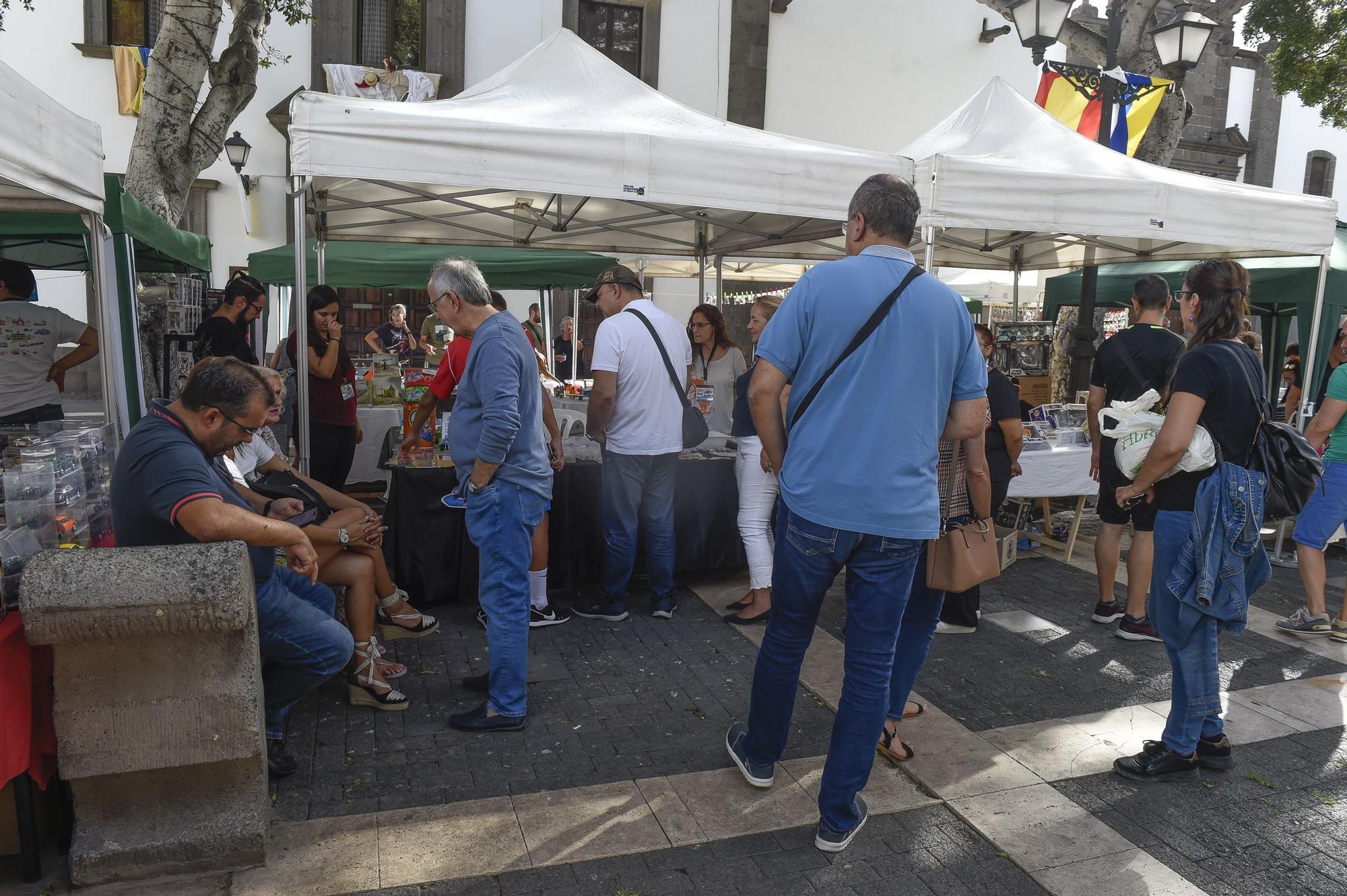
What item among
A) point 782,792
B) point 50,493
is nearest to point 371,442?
point 50,493

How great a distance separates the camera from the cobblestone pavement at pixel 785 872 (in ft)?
8.54

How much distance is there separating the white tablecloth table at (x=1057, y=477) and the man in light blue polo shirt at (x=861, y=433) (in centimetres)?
364

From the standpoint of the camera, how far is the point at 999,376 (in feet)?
15.2

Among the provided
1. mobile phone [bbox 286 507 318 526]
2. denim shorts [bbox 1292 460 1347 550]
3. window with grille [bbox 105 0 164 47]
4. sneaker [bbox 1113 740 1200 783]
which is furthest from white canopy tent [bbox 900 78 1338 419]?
window with grille [bbox 105 0 164 47]

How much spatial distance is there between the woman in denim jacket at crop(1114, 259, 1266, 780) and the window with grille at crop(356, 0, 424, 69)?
14.7 meters

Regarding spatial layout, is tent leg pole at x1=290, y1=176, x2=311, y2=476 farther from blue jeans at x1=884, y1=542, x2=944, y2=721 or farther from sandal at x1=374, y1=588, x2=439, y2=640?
blue jeans at x1=884, y1=542, x2=944, y2=721

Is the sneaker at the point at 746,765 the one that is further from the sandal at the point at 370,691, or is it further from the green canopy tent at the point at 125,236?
the green canopy tent at the point at 125,236

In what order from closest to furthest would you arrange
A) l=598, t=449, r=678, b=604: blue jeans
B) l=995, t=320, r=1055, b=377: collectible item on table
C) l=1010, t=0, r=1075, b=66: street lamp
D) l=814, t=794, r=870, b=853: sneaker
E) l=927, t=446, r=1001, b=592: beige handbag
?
1. l=814, t=794, r=870, b=853: sneaker
2. l=927, t=446, r=1001, b=592: beige handbag
3. l=598, t=449, r=678, b=604: blue jeans
4. l=1010, t=0, r=1075, b=66: street lamp
5. l=995, t=320, r=1055, b=377: collectible item on table

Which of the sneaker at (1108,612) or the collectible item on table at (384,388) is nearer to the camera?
the sneaker at (1108,612)

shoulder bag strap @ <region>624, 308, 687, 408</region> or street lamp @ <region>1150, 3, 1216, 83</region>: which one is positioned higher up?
street lamp @ <region>1150, 3, 1216, 83</region>

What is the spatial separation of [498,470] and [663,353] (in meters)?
1.57

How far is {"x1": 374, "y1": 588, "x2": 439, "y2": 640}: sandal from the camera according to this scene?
454cm

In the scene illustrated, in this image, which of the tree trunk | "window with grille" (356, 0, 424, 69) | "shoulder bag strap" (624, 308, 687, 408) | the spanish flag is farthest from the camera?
"window with grille" (356, 0, 424, 69)

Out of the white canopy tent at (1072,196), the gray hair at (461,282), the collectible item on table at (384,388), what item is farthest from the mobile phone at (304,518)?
the collectible item on table at (384,388)
